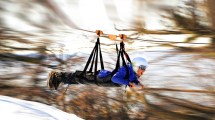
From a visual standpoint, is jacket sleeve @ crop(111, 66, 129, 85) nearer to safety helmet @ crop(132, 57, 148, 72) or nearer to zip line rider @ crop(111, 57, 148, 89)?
zip line rider @ crop(111, 57, 148, 89)

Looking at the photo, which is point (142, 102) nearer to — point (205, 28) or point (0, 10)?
point (205, 28)

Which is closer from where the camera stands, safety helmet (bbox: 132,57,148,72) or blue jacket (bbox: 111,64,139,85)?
blue jacket (bbox: 111,64,139,85)

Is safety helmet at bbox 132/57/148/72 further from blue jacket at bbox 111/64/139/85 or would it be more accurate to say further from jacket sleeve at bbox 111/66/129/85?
jacket sleeve at bbox 111/66/129/85

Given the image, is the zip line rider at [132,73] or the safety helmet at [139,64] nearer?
the zip line rider at [132,73]

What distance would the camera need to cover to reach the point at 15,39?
1180 cm

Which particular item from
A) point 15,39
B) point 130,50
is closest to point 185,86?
point 130,50

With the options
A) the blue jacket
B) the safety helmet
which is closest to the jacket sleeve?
the blue jacket

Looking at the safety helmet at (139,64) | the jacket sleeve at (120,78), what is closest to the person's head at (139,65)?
the safety helmet at (139,64)

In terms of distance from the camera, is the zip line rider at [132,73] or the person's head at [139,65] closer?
the zip line rider at [132,73]

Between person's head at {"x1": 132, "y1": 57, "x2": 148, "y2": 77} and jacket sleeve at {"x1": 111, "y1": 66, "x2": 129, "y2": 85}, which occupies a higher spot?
person's head at {"x1": 132, "y1": 57, "x2": 148, "y2": 77}

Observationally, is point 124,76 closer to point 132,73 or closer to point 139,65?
point 132,73

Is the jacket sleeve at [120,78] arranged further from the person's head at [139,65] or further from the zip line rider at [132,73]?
the person's head at [139,65]

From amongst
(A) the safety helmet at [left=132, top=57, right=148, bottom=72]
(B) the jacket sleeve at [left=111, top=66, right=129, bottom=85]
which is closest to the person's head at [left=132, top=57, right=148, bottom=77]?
(A) the safety helmet at [left=132, top=57, right=148, bottom=72]

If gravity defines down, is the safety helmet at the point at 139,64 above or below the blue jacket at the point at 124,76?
above
